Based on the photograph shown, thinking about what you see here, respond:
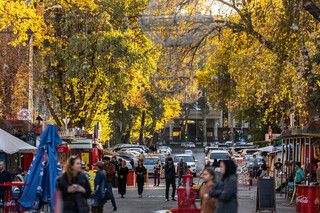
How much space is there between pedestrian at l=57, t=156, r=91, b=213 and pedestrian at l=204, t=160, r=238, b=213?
2.09 m

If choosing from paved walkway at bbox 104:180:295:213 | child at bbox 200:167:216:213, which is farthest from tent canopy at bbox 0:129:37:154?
child at bbox 200:167:216:213

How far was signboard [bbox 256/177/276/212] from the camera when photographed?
19297 mm

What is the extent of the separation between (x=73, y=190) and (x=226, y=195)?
2.46 metres

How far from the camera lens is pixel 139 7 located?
4234 cm

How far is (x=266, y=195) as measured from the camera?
1942 cm

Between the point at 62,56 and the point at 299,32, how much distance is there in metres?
22.0

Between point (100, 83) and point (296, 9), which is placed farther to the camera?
point (100, 83)

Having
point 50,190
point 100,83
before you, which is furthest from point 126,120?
point 50,190

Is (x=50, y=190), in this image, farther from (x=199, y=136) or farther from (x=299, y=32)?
(x=199, y=136)

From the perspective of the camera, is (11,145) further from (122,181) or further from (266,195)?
(266,195)

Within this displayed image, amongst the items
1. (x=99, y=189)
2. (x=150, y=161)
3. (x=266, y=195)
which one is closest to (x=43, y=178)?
(x=99, y=189)

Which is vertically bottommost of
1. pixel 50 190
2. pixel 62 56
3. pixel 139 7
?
pixel 50 190

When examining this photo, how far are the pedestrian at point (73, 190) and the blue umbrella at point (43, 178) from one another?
6532 millimetres

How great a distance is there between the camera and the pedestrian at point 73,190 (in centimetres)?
1030
